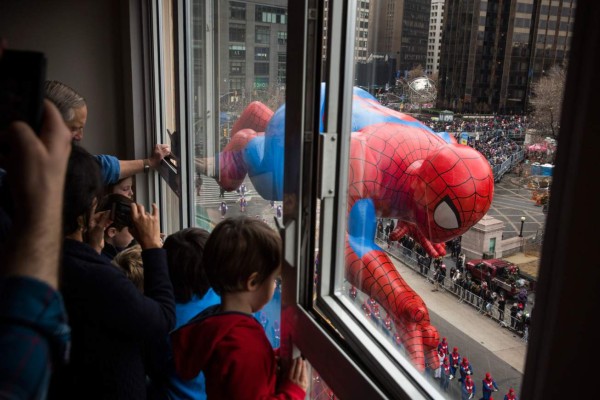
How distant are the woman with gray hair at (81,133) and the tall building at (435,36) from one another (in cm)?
78

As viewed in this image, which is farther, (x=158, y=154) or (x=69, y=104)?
(x=158, y=154)

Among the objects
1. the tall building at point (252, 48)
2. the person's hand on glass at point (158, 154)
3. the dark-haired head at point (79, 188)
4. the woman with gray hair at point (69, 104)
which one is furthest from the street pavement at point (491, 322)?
the person's hand on glass at point (158, 154)

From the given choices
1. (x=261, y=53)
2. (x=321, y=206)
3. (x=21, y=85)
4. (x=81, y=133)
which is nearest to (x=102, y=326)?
(x=321, y=206)

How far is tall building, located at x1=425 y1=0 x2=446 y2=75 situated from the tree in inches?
A: 9.0

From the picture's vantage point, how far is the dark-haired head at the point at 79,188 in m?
0.96

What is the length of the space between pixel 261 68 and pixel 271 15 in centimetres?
16

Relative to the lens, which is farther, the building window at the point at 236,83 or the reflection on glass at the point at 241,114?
the building window at the point at 236,83

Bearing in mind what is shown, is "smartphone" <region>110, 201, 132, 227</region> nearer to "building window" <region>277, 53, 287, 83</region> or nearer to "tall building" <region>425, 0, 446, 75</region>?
"building window" <region>277, 53, 287, 83</region>

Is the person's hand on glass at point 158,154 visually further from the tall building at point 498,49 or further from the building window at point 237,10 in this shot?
the tall building at point 498,49

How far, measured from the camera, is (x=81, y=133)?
196cm

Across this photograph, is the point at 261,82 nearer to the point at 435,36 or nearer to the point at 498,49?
the point at 435,36

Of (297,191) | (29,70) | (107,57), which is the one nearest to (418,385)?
(297,191)

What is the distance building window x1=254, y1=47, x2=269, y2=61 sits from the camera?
1.54 meters

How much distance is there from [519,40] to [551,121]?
144mm
